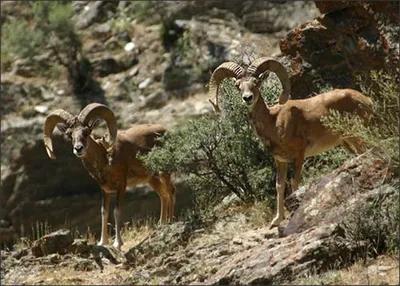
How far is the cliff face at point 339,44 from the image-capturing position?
66.1 feet

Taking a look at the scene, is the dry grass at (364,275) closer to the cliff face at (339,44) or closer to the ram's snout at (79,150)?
the ram's snout at (79,150)

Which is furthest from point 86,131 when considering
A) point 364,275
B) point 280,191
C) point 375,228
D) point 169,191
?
point 364,275

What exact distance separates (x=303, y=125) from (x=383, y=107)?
1.69 metres

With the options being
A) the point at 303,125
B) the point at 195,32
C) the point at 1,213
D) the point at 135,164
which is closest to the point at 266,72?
the point at 303,125

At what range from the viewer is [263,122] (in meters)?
17.1

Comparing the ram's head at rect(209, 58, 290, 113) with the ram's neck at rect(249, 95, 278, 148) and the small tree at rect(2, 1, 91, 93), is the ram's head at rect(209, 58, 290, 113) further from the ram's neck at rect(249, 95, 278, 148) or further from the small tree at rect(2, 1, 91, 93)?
the small tree at rect(2, 1, 91, 93)

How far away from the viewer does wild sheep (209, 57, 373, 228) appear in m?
17.0

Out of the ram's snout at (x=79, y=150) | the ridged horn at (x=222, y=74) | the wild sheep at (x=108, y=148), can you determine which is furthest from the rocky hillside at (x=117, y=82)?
the ridged horn at (x=222, y=74)

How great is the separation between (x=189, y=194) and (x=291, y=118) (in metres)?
14.5

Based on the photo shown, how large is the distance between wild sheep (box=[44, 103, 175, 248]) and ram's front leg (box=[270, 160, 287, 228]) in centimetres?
303

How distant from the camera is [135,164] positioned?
1938cm

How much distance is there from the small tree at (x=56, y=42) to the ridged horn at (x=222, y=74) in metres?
23.7

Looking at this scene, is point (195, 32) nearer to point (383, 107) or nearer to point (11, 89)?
point (11, 89)

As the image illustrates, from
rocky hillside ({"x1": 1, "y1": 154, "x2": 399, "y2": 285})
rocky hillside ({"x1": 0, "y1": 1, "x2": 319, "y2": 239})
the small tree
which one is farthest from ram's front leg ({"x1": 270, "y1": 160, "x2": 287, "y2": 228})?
the small tree
